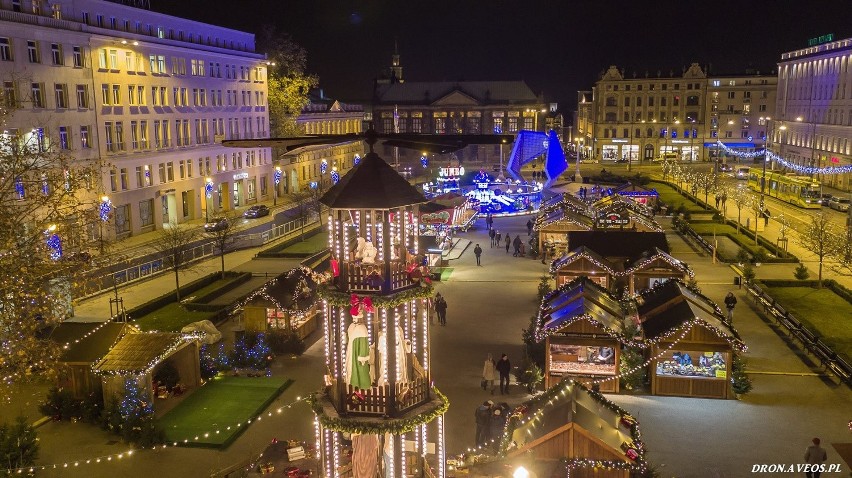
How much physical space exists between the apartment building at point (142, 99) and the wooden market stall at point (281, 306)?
15.4m

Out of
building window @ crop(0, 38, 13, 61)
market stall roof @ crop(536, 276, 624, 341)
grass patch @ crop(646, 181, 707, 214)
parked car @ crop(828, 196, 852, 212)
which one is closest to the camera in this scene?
market stall roof @ crop(536, 276, 624, 341)

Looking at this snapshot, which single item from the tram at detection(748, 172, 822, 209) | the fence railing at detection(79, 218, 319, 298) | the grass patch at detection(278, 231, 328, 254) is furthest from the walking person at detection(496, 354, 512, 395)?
the tram at detection(748, 172, 822, 209)

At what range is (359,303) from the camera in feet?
42.7

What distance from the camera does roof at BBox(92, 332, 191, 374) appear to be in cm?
2111

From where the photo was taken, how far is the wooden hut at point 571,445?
1612 cm

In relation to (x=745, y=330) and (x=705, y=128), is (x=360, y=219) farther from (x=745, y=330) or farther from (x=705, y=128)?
(x=705, y=128)

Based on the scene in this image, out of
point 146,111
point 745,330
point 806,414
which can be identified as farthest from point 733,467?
point 146,111

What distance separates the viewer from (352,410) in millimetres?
13477

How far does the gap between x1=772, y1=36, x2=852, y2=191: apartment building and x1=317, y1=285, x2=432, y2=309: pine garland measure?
72729mm

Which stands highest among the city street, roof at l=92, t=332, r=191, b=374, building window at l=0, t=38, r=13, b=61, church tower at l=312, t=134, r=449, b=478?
building window at l=0, t=38, r=13, b=61

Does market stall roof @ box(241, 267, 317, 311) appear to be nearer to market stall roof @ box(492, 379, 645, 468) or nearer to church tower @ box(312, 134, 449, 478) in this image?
market stall roof @ box(492, 379, 645, 468)

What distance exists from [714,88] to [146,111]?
94.7m

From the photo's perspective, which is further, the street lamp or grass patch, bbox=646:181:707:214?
grass patch, bbox=646:181:707:214

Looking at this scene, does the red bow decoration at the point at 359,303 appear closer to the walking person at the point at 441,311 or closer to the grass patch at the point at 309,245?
the walking person at the point at 441,311
